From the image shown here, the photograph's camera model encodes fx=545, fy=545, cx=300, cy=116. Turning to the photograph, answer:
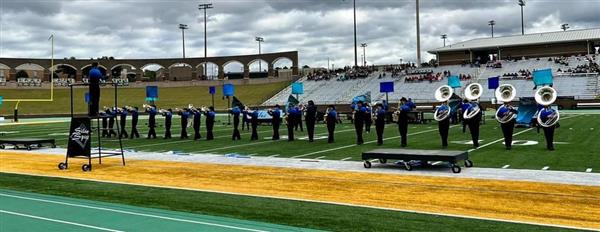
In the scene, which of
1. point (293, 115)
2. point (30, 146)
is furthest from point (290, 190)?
point (30, 146)

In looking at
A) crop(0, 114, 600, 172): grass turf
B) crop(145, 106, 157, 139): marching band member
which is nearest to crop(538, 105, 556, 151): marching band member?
crop(0, 114, 600, 172): grass turf

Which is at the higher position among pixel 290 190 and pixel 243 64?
pixel 243 64

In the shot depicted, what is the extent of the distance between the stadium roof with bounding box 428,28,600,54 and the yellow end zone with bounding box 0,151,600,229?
58113mm

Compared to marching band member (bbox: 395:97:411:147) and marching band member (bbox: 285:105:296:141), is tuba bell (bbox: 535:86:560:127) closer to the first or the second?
marching band member (bbox: 395:97:411:147)

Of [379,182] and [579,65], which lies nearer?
[379,182]

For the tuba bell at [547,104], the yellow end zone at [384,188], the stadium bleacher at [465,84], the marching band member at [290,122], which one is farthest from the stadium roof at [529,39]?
the yellow end zone at [384,188]

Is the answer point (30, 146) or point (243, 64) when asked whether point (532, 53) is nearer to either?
point (243, 64)

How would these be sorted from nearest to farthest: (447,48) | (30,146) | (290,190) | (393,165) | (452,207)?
(452,207), (290,190), (393,165), (30,146), (447,48)

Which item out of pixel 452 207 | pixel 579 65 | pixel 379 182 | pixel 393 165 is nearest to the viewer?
pixel 452 207

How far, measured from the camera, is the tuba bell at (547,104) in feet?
49.1

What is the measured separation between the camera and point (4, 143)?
19.4 m

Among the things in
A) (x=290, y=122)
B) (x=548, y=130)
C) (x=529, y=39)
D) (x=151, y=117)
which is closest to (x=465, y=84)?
(x=529, y=39)

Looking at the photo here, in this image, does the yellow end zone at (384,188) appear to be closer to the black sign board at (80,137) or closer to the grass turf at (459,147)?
the black sign board at (80,137)

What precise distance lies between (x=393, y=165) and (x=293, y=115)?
28.8 ft
